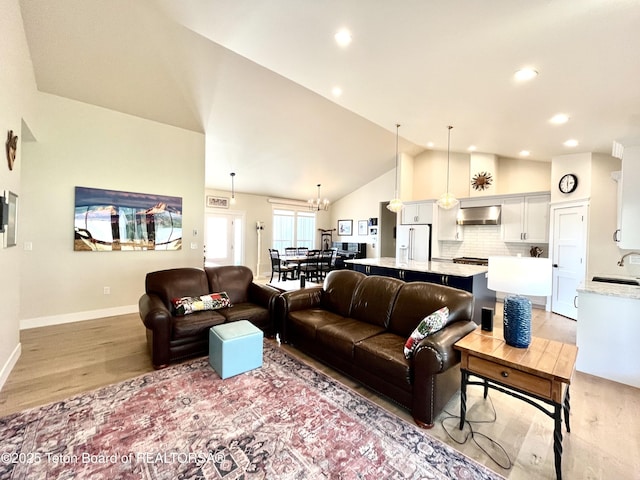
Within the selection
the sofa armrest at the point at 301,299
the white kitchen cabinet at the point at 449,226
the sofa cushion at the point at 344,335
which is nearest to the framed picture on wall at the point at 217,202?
the sofa armrest at the point at 301,299

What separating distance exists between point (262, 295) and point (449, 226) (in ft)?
16.4

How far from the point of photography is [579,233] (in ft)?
14.9

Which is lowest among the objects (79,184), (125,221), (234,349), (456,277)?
(234,349)

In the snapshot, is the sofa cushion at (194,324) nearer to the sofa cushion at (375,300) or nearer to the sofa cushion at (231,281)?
the sofa cushion at (231,281)

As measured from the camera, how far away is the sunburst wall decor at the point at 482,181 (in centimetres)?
627

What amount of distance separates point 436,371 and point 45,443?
8.46 feet

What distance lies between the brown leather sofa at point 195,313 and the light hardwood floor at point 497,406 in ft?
1.11

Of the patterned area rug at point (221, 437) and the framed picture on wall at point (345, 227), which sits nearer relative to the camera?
the patterned area rug at point (221, 437)

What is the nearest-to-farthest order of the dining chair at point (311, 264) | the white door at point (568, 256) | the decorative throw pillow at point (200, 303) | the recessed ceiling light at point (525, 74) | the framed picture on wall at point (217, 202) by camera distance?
1. the recessed ceiling light at point (525, 74)
2. the decorative throw pillow at point (200, 303)
3. the white door at point (568, 256)
4. the dining chair at point (311, 264)
5. the framed picture on wall at point (217, 202)

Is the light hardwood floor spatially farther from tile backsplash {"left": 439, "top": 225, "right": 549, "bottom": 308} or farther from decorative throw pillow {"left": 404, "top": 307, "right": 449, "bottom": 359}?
tile backsplash {"left": 439, "top": 225, "right": 549, "bottom": 308}

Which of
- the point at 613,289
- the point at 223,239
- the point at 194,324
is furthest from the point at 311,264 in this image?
the point at 613,289

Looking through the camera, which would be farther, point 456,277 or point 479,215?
point 479,215

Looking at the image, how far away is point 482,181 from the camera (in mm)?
6324

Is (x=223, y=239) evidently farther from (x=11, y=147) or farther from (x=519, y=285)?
(x=519, y=285)
